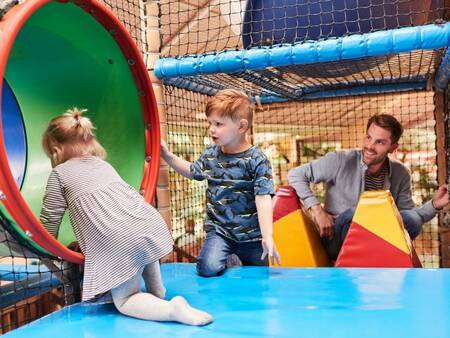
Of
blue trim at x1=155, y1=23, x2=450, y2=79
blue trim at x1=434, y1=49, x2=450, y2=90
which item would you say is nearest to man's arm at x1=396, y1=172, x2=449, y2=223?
blue trim at x1=434, y1=49, x2=450, y2=90

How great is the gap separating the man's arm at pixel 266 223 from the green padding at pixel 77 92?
45 centimetres

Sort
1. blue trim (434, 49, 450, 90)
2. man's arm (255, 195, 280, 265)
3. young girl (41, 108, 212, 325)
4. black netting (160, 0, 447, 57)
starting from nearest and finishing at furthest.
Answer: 1. young girl (41, 108, 212, 325)
2. man's arm (255, 195, 280, 265)
3. black netting (160, 0, 447, 57)
4. blue trim (434, 49, 450, 90)

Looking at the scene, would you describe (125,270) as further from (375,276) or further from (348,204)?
(348,204)

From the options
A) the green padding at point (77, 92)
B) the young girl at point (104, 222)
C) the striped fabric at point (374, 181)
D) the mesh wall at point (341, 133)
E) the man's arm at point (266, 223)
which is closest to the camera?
the young girl at point (104, 222)

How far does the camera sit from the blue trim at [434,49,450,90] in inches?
75.8

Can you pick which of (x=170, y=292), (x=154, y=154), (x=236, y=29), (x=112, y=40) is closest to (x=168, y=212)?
(x=154, y=154)

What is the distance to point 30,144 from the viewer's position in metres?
1.81

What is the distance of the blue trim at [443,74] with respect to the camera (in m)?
1.92

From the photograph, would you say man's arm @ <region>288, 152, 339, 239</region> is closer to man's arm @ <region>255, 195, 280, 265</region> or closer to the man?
the man

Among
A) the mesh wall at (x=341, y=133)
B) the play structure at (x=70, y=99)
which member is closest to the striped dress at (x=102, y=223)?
the play structure at (x=70, y=99)

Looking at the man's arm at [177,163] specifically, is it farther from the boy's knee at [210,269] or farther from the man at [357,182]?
the man at [357,182]

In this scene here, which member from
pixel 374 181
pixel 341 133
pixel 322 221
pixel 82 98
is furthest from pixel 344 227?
pixel 341 133

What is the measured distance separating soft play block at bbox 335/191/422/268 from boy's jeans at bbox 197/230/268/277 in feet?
1.00

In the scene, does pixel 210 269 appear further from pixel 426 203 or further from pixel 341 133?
pixel 341 133
